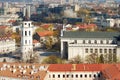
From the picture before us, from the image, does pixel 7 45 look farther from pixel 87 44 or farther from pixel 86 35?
pixel 87 44

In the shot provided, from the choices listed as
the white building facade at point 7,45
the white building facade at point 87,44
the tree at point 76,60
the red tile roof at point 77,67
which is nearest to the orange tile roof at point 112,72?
the red tile roof at point 77,67

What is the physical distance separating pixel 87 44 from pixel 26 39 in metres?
6.81

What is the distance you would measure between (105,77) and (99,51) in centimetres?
1946

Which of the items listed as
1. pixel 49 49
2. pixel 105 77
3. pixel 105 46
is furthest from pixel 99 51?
pixel 105 77

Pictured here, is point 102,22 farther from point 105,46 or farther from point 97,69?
point 97,69

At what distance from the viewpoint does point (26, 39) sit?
52.5m

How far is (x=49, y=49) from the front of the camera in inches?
2440

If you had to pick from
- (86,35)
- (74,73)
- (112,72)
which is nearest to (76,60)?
(86,35)

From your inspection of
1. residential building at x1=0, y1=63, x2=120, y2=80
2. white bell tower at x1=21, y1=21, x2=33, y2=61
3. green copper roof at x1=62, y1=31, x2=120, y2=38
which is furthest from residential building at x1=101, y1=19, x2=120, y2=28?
residential building at x1=0, y1=63, x2=120, y2=80

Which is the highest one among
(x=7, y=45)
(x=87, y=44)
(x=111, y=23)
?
(x=87, y=44)

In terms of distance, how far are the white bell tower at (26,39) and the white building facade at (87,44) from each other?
3906 mm

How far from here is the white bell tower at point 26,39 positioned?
5147 centimetres

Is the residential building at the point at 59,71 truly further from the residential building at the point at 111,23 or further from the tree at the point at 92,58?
the residential building at the point at 111,23

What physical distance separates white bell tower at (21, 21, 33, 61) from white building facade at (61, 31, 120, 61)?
3.91 meters
